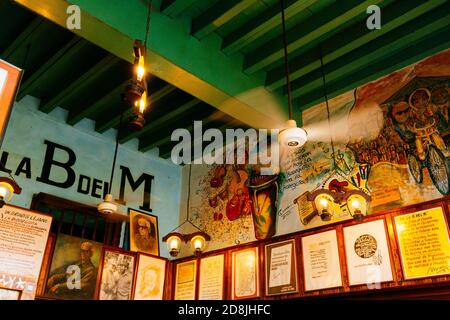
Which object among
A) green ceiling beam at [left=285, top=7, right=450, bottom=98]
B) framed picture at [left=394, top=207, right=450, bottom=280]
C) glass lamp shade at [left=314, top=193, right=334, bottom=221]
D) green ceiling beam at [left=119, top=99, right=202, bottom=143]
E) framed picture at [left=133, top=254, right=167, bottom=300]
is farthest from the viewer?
framed picture at [left=133, top=254, right=167, bottom=300]

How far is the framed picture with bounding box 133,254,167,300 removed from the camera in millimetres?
6751

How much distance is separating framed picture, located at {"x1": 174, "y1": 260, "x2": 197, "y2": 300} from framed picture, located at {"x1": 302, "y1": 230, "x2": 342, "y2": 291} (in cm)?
214

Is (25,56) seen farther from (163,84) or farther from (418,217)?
(418,217)

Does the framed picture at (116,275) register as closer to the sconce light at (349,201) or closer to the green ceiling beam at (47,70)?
the green ceiling beam at (47,70)

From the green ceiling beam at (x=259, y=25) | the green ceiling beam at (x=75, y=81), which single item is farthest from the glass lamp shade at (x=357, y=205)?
the green ceiling beam at (x=75, y=81)

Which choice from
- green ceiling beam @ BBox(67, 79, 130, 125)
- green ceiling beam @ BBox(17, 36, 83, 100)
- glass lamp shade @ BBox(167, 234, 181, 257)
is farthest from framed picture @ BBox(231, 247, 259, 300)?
green ceiling beam @ BBox(17, 36, 83, 100)

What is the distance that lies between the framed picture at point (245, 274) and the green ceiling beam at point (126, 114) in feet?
8.93

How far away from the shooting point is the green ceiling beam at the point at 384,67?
5.28 m

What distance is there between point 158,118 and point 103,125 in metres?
1.06

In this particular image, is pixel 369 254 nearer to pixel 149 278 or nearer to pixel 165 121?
pixel 149 278

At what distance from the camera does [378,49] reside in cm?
536

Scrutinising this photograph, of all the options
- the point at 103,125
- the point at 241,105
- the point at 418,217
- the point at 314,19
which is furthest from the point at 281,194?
the point at 103,125

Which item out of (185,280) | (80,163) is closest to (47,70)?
(80,163)

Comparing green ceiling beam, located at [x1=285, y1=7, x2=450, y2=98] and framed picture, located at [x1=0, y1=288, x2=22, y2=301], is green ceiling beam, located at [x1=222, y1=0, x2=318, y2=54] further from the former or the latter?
framed picture, located at [x1=0, y1=288, x2=22, y2=301]
